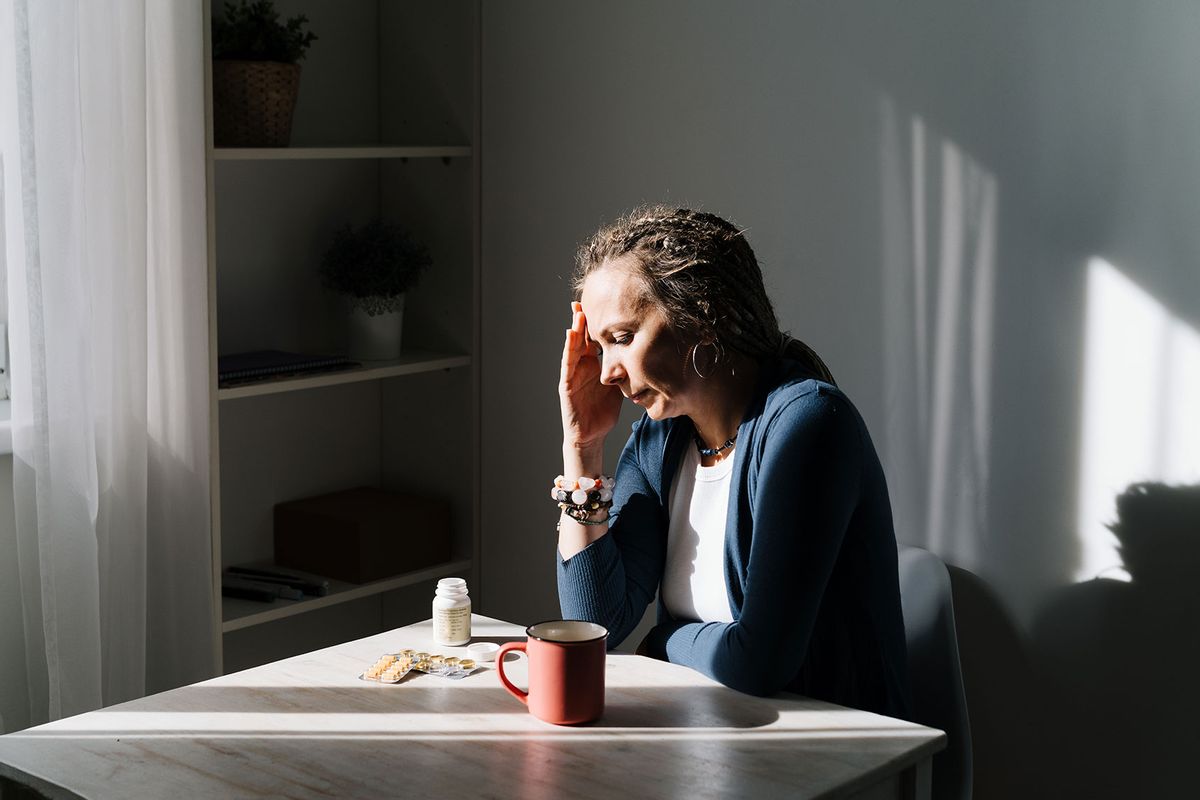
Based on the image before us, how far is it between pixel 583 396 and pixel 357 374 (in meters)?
1.00

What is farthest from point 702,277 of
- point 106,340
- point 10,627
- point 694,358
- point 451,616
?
point 10,627

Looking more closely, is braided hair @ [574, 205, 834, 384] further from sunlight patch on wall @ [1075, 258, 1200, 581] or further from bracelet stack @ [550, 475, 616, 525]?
sunlight patch on wall @ [1075, 258, 1200, 581]

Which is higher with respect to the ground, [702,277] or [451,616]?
[702,277]

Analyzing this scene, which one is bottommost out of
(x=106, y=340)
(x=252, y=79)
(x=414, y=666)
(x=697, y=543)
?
(x=414, y=666)

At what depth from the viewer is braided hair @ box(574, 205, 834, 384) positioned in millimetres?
1832

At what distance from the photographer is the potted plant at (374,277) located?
9.87ft

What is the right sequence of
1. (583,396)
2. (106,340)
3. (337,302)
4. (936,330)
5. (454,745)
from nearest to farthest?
(454,745), (583,396), (936,330), (106,340), (337,302)

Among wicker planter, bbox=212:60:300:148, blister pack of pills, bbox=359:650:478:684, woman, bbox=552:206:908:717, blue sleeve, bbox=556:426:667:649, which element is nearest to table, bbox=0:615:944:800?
blister pack of pills, bbox=359:650:478:684

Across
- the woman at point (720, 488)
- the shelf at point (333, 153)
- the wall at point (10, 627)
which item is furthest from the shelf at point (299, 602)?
the woman at point (720, 488)

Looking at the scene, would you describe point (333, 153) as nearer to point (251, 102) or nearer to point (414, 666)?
point (251, 102)

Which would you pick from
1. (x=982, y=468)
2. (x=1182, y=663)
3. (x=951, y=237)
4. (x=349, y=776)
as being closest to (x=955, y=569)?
(x=982, y=468)

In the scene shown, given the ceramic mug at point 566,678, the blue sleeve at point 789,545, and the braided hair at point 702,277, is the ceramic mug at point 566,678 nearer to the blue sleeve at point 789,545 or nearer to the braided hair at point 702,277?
the blue sleeve at point 789,545

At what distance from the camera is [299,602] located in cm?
286

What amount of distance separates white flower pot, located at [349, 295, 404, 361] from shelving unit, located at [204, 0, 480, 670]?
0.14 feet
